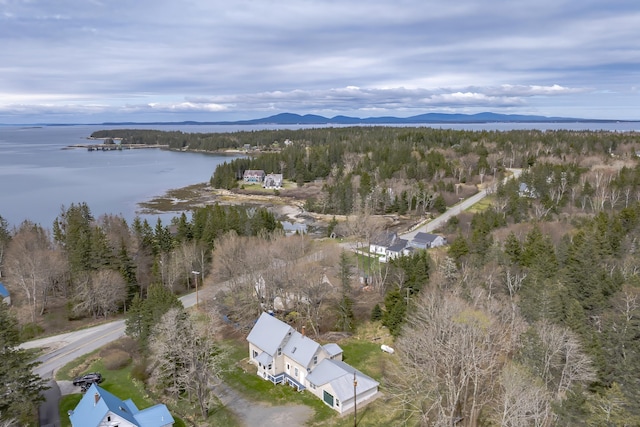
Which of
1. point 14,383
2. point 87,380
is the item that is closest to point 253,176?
point 87,380

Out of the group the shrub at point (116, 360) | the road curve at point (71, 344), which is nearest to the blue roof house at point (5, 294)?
the road curve at point (71, 344)

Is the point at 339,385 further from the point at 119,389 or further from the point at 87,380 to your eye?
the point at 87,380

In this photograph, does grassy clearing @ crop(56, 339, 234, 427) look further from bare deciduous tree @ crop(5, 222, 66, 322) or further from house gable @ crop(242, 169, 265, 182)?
house gable @ crop(242, 169, 265, 182)

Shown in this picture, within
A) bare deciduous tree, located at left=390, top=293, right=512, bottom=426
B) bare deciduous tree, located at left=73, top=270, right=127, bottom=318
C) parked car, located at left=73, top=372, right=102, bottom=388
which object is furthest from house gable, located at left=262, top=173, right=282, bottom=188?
bare deciduous tree, located at left=390, top=293, right=512, bottom=426

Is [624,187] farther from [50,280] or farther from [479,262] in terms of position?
[50,280]

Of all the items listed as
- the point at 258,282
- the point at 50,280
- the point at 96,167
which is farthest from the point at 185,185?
the point at 258,282

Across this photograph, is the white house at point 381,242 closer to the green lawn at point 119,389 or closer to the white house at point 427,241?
the white house at point 427,241

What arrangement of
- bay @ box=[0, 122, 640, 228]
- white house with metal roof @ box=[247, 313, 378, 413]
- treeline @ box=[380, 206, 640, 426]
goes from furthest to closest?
bay @ box=[0, 122, 640, 228] → white house with metal roof @ box=[247, 313, 378, 413] → treeline @ box=[380, 206, 640, 426]
